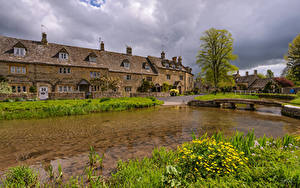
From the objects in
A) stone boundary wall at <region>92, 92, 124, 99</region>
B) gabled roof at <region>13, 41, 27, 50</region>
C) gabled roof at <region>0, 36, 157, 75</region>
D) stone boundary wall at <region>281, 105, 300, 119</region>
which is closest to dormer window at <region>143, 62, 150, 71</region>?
gabled roof at <region>0, 36, 157, 75</region>

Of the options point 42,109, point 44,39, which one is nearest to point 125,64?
point 44,39

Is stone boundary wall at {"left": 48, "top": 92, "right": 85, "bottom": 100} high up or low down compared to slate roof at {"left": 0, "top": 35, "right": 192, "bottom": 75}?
down

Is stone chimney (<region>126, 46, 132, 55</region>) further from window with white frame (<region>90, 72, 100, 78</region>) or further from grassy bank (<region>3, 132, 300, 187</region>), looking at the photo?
grassy bank (<region>3, 132, 300, 187</region>)

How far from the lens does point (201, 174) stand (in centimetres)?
292

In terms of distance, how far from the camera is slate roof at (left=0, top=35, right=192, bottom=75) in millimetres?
22555

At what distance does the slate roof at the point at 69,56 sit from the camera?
2255cm

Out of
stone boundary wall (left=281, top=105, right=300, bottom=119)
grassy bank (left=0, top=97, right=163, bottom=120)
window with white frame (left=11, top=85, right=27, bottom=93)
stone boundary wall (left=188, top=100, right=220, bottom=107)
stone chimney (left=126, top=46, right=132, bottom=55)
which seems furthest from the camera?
stone chimney (left=126, top=46, right=132, bottom=55)

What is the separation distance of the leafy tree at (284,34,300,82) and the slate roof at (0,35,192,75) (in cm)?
3290

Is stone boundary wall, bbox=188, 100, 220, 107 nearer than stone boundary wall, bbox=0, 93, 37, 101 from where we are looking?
No

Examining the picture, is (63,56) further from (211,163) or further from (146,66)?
(211,163)

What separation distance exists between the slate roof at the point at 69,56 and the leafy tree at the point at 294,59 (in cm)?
3290

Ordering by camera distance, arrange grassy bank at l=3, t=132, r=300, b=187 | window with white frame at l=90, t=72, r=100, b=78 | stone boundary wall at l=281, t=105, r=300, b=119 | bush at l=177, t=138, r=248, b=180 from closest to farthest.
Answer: grassy bank at l=3, t=132, r=300, b=187
bush at l=177, t=138, r=248, b=180
stone boundary wall at l=281, t=105, r=300, b=119
window with white frame at l=90, t=72, r=100, b=78

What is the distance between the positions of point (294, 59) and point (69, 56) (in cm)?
5086

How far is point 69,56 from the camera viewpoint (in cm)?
2750
